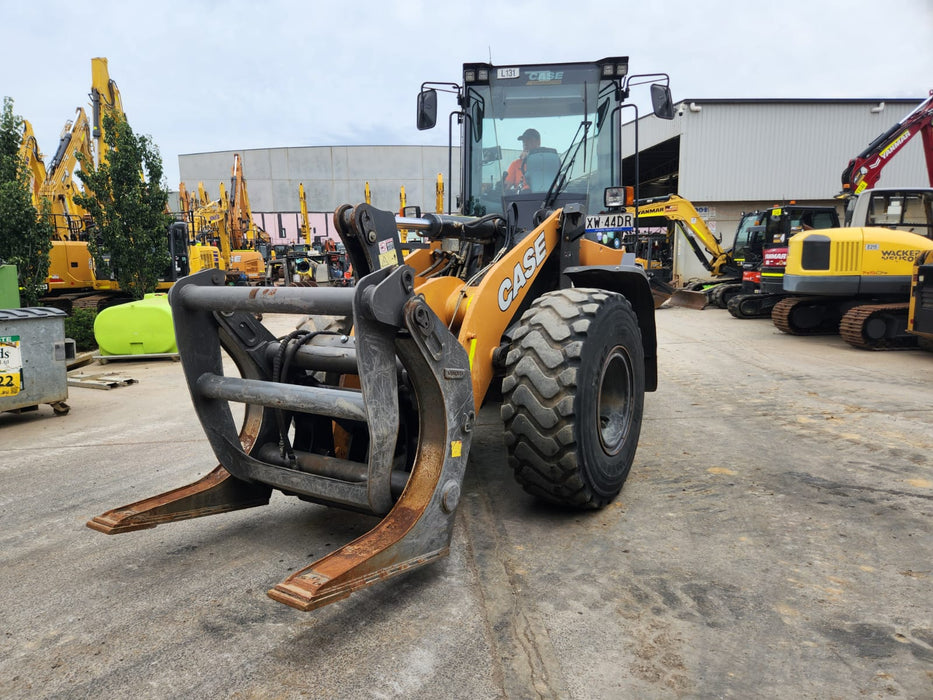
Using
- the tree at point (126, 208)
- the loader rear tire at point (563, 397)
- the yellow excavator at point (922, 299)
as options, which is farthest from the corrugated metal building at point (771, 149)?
the loader rear tire at point (563, 397)

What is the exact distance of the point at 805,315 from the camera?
11.2 meters

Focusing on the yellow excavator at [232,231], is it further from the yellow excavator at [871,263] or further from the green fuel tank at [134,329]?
the yellow excavator at [871,263]

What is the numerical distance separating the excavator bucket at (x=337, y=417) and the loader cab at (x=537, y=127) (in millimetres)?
2662

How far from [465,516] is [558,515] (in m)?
0.49

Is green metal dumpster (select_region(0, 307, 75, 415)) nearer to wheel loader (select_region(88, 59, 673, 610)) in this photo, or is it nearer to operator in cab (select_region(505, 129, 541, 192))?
wheel loader (select_region(88, 59, 673, 610))

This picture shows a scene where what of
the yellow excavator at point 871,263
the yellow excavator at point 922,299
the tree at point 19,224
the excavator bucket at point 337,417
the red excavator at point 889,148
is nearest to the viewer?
the excavator bucket at point 337,417

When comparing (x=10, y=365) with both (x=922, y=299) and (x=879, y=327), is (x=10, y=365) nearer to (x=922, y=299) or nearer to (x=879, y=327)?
(x=922, y=299)

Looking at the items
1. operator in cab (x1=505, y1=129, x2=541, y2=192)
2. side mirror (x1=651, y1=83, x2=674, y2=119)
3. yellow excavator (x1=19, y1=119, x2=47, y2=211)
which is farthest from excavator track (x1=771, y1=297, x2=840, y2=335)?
yellow excavator (x1=19, y1=119, x2=47, y2=211)

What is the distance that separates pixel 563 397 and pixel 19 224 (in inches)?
423

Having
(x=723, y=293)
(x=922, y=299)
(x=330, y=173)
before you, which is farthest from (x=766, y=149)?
(x=330, y=173)

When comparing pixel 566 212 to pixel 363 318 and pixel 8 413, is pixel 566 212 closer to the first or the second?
pixel 363 318

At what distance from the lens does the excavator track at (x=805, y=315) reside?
437 inches

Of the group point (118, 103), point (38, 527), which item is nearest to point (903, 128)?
point (38, 527)

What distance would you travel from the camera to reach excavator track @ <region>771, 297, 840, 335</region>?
11.1 m
